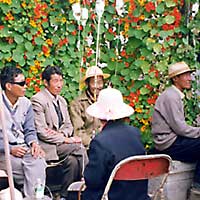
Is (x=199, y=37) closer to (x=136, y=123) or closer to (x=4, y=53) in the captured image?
(x=136, y=123)

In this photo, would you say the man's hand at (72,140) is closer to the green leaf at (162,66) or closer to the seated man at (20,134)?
the seated man at (20,134)

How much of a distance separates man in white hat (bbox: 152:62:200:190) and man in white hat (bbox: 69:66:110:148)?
2.02ft

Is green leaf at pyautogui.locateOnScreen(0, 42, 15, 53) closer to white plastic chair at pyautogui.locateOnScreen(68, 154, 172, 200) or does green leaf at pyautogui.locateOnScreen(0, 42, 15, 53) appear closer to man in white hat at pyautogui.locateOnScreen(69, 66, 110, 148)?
man in white hat at pyautogui.locateOnScreen(69, 66, 110, 148)

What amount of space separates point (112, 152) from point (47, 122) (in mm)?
1895

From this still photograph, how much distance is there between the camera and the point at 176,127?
521 centimetres

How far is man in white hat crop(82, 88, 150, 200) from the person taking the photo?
137 inches

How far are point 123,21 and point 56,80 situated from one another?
4.34ft

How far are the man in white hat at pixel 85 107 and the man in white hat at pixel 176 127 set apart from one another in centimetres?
61

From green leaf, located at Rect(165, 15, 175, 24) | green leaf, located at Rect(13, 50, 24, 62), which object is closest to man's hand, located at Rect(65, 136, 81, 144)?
green leaf, located at Rect(13, 50, 24, 62)

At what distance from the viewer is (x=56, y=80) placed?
5266 millimetres

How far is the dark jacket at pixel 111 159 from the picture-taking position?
3479 mm

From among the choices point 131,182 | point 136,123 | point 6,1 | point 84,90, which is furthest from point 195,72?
point 131,182

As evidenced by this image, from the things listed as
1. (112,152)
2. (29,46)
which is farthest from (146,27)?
(112,152)

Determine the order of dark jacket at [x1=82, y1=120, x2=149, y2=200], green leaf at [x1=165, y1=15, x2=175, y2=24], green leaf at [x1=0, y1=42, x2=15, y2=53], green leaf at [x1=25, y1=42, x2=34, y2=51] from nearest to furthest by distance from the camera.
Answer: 1. dark jacket at [x1=82, y1=120, x2=149, y2=200]
2. green leaf at [x1=0, y1=42, x2=15, y2=53]
3. green leaf at [x1=25, y1=42, x2=34, y2=51]
4. green leaf at [x1=165, y1=15, x2=175, y2=24]
